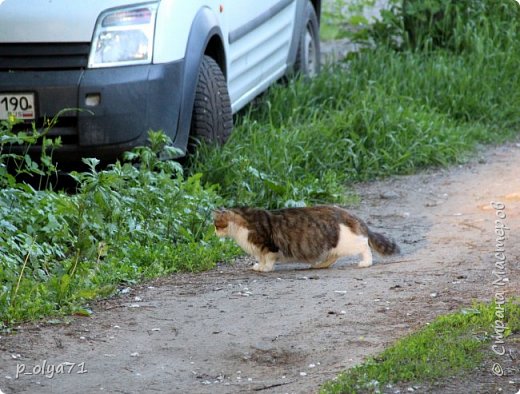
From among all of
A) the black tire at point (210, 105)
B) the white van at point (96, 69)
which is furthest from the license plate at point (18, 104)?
the black tire at point (210, 105)

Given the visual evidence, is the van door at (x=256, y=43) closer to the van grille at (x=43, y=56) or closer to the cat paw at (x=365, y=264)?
the van grille at (x=43, y=56)

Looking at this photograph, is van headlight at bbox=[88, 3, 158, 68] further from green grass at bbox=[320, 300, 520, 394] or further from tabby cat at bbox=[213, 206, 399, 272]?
green grass at bbox=[320, 300, 520, 394]

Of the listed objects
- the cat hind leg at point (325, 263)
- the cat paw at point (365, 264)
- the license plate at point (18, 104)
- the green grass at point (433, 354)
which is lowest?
the cat hind leg at point (325, 263)

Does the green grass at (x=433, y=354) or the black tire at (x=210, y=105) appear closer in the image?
the green grass at (x=433, y=354)

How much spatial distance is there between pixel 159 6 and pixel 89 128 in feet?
3.07

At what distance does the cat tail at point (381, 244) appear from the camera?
22.7 feet

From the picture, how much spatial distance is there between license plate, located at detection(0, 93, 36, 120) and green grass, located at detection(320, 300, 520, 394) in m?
3.41

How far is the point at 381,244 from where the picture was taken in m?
6.92

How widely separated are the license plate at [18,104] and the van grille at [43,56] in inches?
7.6

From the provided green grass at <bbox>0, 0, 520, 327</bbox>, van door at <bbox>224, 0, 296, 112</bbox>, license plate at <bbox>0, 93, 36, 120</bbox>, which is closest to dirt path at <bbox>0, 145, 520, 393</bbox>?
green grass at <bbox>0, 0, 520, 327</bbox>

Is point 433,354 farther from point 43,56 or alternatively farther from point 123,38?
point 43,56

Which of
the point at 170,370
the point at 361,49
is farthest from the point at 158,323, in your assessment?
the point at 361,49

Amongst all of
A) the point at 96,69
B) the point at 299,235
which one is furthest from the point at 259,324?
the point at 96,69

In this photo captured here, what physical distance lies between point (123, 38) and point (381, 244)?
223 centimetres
